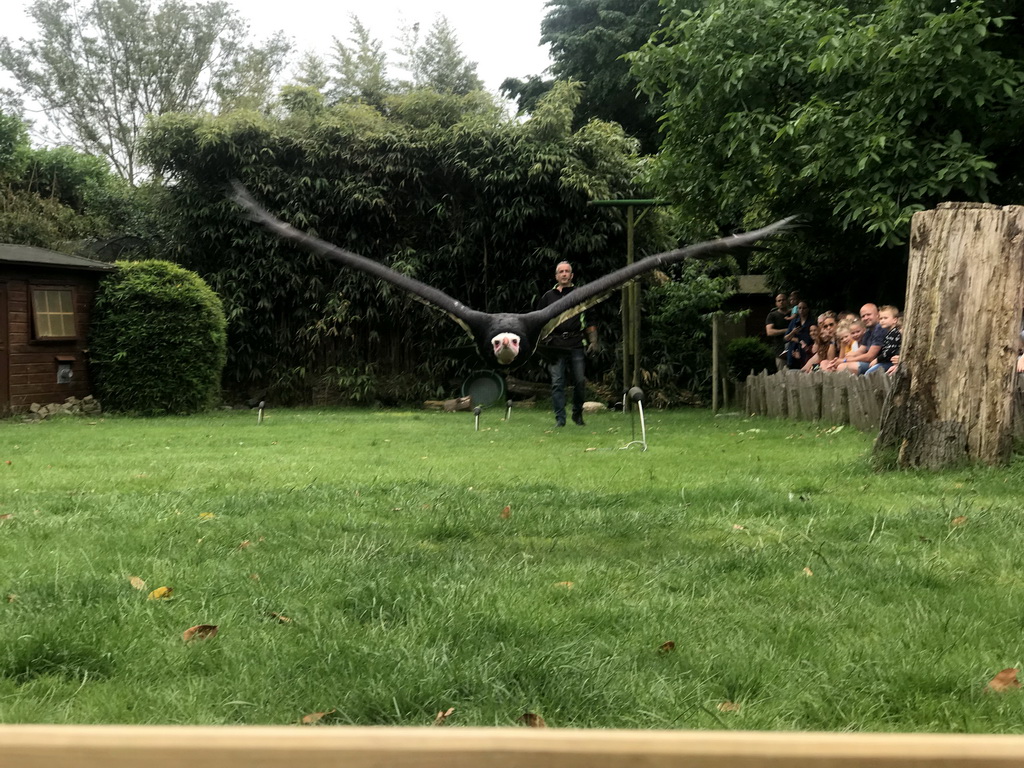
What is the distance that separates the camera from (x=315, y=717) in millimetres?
1904

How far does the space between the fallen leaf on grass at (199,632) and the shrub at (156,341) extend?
12.2m

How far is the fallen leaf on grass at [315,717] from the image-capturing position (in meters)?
1.90

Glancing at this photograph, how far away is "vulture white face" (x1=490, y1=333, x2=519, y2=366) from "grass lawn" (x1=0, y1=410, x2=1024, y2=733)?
2.31m

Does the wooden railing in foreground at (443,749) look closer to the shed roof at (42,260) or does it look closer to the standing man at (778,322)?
the standing man at (778,322)

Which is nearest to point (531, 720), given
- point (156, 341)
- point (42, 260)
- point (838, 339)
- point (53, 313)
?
point (838, 339)

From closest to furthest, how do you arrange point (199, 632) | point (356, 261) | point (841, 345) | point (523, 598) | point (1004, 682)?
1. point (1004, 682)
2. point (199, 632)
3. point (523, 598)
4. point (356, 261)
5. point (841, 345)

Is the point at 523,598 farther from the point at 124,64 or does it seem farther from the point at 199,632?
the point at 124,64

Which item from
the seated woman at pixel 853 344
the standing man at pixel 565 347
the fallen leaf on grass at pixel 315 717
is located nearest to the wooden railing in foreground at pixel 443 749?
the fallen leaf on grass at pixel 315 717

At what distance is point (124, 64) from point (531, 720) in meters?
34.0

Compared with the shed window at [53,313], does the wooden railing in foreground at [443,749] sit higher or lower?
lower

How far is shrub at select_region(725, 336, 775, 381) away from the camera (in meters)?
15.1

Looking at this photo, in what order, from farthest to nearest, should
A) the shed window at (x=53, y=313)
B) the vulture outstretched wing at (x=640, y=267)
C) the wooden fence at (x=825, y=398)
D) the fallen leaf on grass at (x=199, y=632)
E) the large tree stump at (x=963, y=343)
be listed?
the shed window at (x=53, y=313) → the wooden fence at (x=825, y=398) → the vulture outstretched wing at (x=640, y=267) → the large tree stump at (x=963, y=343) → the fallen leaf on grass at (x=199, y=632)

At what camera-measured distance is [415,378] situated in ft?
55.3

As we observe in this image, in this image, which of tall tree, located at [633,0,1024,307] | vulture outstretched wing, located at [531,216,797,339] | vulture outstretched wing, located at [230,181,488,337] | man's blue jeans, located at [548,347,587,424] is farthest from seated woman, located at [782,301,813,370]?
vulture outstretched wing, located at [230,181,488,337]
